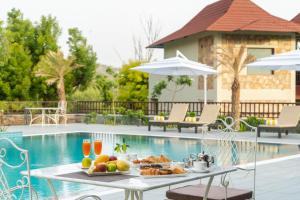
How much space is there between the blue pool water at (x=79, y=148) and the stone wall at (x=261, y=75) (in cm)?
781

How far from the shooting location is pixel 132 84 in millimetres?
33156

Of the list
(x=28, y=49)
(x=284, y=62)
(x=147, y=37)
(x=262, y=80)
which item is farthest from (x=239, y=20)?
(x=147, y=37)

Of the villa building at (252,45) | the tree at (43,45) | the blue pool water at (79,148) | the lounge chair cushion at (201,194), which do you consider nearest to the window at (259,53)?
the villa building at (252,45)

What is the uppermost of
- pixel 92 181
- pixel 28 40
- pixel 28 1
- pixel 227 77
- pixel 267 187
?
pixel 28 1

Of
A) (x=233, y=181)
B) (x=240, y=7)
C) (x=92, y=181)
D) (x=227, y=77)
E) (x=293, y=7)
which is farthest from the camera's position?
(x=293, y=7)

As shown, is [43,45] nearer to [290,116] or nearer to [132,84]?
[132,84]

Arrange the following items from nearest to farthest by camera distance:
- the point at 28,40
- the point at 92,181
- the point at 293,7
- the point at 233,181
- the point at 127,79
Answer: the point at 92,181 < the point at 233,181 < the point at 28,40 < the point at 127,79 < the point at 293,7

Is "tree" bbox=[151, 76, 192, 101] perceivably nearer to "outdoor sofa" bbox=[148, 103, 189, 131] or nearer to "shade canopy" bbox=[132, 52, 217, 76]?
"shade canopy" bbox=[132, 52, 217, 76]

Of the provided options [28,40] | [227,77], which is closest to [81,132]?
[227,77]

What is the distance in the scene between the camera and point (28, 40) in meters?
31.1

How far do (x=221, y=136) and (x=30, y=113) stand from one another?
20045 millimetres

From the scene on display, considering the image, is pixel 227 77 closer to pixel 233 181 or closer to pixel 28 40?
pixel 28 40

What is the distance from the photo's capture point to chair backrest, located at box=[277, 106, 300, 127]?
1797cm

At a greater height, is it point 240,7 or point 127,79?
point 240,7
